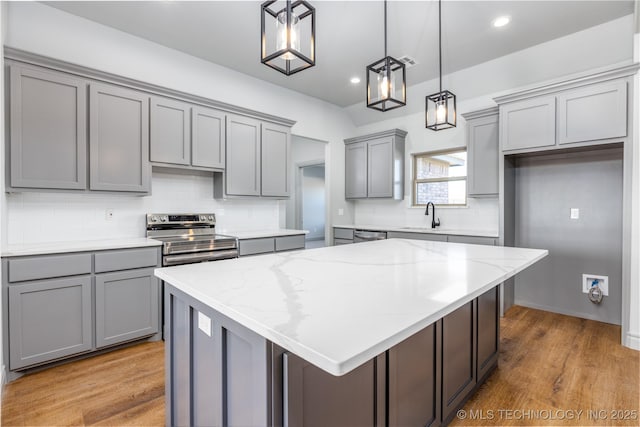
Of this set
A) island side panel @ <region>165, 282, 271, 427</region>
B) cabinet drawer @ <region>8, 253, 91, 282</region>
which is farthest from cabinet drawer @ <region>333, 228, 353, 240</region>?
island side panel @ <region>165, 282, 271, 427</region>

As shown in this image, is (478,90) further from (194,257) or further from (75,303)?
(75,303)

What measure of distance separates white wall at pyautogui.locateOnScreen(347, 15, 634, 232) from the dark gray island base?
2797 millimetres

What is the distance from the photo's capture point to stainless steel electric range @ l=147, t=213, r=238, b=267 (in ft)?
9.59

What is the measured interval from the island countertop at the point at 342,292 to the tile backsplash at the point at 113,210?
1.97 meters

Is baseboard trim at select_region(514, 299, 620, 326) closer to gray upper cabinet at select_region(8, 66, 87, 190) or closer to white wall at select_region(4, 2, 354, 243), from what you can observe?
white wall at select_region(4, 2, 354, 243)

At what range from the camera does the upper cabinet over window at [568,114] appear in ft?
9.08

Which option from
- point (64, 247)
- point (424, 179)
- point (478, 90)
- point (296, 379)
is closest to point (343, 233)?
point (424, 179)

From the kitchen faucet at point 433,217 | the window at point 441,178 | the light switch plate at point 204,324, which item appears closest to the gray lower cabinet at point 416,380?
the light switch plate at point 204,324

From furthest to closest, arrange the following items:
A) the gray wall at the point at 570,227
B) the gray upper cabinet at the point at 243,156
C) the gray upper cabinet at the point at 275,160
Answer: the gray upper cabinet at the point at 275,160
the gray upper cabinet at the point at 243,156
the gray wall at the point at 570,227

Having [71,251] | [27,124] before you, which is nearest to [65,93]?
[27,124]

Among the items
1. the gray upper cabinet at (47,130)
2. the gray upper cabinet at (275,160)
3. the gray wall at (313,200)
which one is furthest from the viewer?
the gray wall at (313,200)

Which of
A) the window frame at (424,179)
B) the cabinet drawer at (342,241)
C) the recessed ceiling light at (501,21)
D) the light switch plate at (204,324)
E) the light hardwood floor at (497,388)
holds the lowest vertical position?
the light hardwood floor at (497,388)

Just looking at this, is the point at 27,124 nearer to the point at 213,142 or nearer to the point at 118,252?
the point at 118,252

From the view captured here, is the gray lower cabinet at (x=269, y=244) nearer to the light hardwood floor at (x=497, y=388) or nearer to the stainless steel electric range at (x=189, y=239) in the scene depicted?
the stainless steel electric range at (x=189, y=239)
